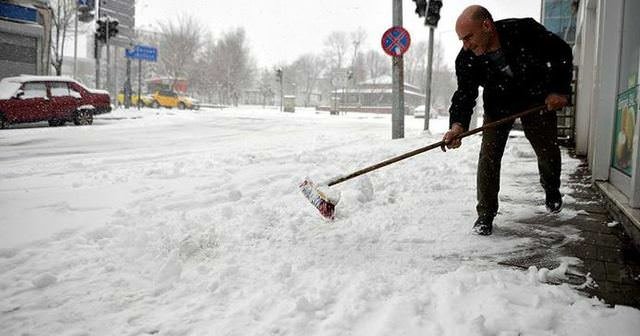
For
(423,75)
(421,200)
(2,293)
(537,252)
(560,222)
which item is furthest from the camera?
(423,75)

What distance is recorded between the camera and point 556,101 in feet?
9.18

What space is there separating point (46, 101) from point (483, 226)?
13.7m

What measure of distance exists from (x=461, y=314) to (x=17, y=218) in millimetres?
3371

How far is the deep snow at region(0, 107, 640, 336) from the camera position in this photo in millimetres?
1841

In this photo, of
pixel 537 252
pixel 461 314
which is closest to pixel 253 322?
pixel 461 314

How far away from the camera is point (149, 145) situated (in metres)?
9.08

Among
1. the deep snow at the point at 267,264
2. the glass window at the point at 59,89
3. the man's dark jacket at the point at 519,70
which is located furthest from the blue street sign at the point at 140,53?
the man's dark jacket at the point at 519,70

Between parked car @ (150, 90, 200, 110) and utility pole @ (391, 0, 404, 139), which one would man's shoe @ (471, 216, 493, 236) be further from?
parked car @ (150, 90, 200, 110)

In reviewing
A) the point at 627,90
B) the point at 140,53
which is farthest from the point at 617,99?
the point at 140,53

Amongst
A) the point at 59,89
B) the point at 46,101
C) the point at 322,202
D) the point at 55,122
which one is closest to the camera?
the point at 322,202

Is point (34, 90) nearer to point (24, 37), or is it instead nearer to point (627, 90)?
point (24, 37)

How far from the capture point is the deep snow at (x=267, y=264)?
6.04 ft

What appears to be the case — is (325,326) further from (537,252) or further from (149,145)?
(149,145)

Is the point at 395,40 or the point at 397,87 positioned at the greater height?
the point at 395,40
